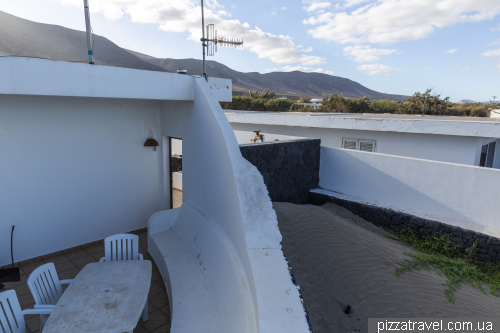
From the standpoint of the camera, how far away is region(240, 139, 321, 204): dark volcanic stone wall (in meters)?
8.48

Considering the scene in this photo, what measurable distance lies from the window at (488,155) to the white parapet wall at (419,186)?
3904 millimetres

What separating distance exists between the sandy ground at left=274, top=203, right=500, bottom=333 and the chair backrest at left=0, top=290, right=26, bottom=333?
4.09 metres

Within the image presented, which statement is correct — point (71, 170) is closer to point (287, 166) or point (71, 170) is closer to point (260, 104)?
point (287, 166)

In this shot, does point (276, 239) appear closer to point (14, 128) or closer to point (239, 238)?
point (239, 238)

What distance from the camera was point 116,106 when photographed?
697 cm

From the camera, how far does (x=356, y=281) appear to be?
6242mm

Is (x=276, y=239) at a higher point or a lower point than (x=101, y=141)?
lower

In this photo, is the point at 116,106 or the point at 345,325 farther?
the point at 116,106

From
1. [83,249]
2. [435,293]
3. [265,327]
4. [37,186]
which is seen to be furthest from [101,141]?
[435,293]

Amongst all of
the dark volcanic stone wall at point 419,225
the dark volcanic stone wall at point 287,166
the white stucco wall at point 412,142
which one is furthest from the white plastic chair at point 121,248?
the white stucco wall at point 412,142

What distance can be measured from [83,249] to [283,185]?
544 centimetres

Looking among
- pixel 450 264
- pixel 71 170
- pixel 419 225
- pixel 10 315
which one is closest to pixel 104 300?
pixel 10 315

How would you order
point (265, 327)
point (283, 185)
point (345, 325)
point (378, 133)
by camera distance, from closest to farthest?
point (265, 327) < point (345, 325) < point (283, 185) < point (378, 133)

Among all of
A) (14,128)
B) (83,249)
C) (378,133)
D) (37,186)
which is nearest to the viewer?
(14,128)
